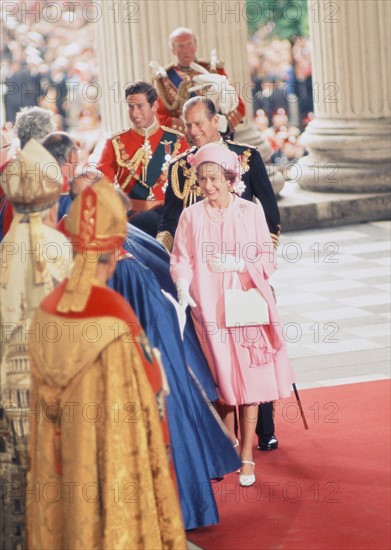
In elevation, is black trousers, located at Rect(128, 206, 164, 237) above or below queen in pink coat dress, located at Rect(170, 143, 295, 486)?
above

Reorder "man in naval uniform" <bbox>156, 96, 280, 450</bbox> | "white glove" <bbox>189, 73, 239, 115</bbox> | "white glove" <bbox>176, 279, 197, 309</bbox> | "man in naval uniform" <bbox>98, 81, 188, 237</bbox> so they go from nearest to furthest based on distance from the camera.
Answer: "white glove" <bbox>176, 279, 197, 309</bbox>, "man in naval uniform" <bbox>156, 96, 280, 450</bbox>, "man in naval uniform" <bbox>98, 81, 188, 237</bbox>, "white glove" <bbox>189, 73, 239, 115</bbox>

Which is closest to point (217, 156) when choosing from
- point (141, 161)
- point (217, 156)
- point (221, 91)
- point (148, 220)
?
point (217, 156)

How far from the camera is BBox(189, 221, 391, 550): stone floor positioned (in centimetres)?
915

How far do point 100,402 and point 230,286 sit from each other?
2359 mm

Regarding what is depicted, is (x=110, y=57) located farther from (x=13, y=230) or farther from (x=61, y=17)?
(x=61, y=17)

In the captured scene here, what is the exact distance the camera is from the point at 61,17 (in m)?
24.3

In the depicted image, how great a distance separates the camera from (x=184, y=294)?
6.62 meters

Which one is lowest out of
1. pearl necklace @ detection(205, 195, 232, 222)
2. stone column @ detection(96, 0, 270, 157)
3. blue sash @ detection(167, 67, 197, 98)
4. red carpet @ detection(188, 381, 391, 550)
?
red carpet @ detection(188, 381, 391, 550)

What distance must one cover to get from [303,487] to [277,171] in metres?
7.98

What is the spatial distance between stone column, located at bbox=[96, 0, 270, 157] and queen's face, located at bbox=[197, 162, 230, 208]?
6.20 meters

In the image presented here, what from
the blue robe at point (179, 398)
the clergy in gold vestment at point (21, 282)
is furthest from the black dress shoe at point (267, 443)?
the clergy in gold vestment at point (21, 282)

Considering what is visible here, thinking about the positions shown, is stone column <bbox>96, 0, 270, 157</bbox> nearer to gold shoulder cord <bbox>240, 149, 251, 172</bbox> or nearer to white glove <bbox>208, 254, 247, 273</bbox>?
gold shoulder cord <bbox>240, 149, 251, 172</bbox>

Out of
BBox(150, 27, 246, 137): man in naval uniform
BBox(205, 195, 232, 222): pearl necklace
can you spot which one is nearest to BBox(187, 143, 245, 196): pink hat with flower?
BBox(205, 195, 232, 222): pearl necklace

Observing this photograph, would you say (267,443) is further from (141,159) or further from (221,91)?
(221,91)
